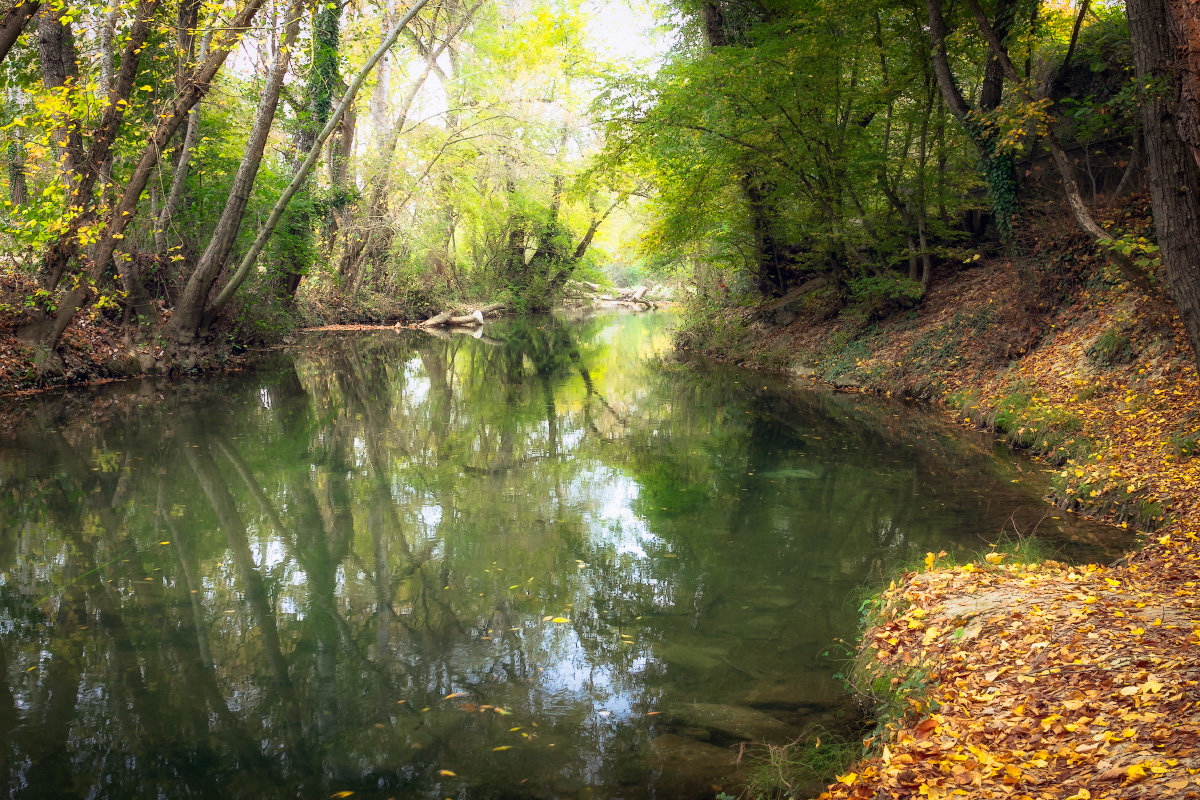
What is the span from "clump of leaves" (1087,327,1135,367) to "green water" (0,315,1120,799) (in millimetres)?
1790

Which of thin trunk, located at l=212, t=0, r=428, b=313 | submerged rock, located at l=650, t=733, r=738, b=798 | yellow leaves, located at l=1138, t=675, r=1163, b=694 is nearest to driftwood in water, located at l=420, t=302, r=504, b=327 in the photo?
thin trunk, located at l=212, t=0, r=428, b=313

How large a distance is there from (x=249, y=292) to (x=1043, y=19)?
17.0 m

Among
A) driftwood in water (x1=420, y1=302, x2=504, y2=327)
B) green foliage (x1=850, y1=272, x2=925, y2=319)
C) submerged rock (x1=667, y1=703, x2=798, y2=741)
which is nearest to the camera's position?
submerged rock (x1=667, y1=703, x2=798, y2=741)

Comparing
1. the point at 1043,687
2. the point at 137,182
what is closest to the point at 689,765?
the point at 1043,687

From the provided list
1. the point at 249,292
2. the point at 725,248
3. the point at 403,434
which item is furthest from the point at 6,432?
the point at 725,248

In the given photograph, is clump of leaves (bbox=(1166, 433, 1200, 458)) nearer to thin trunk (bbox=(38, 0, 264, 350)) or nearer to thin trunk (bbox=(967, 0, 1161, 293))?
thin trunk (bbox=(967, 0, 1161, 293))

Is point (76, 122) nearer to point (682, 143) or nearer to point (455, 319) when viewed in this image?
point (682, 143)

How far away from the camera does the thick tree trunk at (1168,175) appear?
5.10 meters

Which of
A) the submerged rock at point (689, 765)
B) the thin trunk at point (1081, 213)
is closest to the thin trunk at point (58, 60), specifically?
the submerged rock at point (689, 765)

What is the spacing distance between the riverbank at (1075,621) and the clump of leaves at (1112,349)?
0.02m

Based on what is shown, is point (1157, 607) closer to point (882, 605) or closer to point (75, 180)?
point (882, 605)

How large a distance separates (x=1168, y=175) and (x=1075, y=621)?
321cm

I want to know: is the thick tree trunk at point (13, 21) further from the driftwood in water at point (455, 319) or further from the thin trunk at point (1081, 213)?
the driftwood in water at point (455, 319)

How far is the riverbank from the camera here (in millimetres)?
3088
